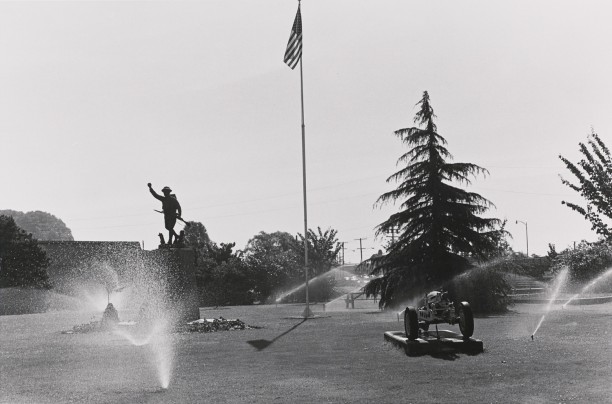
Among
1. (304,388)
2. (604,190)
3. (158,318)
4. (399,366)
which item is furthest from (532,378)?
(158,318)

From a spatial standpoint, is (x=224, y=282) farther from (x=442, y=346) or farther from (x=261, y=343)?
(x=442, y=346)

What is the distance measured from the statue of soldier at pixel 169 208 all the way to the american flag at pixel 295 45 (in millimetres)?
8724

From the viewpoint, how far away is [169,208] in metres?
24.6

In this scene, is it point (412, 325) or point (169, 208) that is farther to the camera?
point (169, 208)

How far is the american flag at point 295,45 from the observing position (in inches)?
1175

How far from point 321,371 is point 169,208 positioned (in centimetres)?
1413

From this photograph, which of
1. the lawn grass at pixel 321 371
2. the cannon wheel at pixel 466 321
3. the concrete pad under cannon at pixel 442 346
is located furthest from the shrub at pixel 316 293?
the concrete pad under cannon at pixel 442 346

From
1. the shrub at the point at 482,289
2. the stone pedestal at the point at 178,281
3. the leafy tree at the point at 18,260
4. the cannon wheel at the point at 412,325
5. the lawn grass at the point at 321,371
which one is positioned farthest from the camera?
the leafy tree at the point at 18,260

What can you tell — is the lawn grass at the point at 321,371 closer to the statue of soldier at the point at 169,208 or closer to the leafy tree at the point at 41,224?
the statue of soldier at the point at 169,208

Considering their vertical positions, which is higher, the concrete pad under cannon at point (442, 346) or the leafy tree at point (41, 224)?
the leafy tree at point (41, 224)

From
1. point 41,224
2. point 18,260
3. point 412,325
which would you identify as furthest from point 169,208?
point 41,224

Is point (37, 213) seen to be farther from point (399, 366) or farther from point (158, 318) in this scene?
point (399, 366)

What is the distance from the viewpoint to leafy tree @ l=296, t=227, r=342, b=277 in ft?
192

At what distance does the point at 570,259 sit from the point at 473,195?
19635 millimetres
